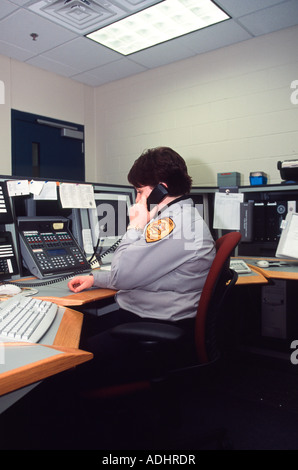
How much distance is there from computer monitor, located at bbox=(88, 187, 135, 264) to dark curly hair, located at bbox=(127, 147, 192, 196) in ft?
2.02

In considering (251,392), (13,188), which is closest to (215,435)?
(251,392)

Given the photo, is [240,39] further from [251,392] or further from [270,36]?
[251,392]

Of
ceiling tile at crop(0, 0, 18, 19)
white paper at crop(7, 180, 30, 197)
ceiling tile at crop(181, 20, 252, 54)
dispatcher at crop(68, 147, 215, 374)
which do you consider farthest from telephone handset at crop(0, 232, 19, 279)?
ceiling tile at crop(181, 20, 252, 54)

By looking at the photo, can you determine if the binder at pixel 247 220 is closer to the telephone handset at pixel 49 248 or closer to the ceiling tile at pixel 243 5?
the telephone handset at pixel 49 248

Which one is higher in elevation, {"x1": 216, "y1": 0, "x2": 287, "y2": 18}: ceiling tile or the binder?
{"x1": 216, "y1": 0, "x2": 287, "y2": 18}: ceiling tile

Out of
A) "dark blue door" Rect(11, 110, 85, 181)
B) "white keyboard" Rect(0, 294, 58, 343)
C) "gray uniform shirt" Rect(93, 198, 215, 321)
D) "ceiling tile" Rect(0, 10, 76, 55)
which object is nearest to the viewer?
"white keyboard" Rect(0, 294, 58, 343)

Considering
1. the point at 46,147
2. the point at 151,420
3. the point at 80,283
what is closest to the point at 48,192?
the point at 80,283

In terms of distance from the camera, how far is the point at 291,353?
241cm

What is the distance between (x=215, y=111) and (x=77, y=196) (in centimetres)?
212

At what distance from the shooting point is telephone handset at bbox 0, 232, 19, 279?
5.33 ft

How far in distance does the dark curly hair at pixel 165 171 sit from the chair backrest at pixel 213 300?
296 millimetres

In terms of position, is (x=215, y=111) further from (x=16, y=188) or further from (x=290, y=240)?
(x=16, y=188)

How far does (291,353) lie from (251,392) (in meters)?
0.50

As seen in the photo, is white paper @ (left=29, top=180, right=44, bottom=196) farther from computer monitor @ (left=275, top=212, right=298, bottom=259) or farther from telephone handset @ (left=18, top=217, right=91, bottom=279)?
computer monitor @ (left=275, top=212, right=298, bottom=259)
